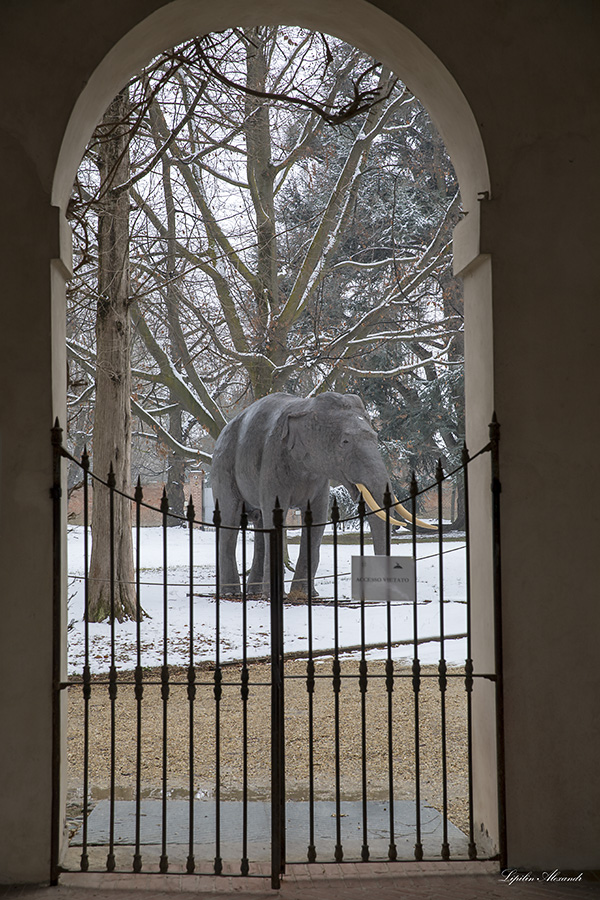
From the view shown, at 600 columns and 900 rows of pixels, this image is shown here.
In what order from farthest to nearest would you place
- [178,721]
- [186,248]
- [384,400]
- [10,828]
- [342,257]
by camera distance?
[384,400] < [342,257] < [186,248] < [178,721] < [10,828]

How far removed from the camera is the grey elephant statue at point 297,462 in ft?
30.1

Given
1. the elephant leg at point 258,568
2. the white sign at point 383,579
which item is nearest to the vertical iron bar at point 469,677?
the white sign at point 383,579

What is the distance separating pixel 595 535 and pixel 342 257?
1158 cm

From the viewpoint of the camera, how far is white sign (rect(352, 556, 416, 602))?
149 inches

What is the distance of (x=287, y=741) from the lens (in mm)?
5566

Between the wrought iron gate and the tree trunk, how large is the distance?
0.72m

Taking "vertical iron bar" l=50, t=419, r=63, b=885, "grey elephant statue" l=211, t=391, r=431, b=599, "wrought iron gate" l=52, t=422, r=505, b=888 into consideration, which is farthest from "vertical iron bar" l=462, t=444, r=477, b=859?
"grey elephant statue" l=211, t=391, r=431, b=599

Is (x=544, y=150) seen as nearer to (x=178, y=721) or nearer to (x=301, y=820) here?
(x=301, y=820)

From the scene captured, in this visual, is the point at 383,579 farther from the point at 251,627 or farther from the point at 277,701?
the point at 251,627

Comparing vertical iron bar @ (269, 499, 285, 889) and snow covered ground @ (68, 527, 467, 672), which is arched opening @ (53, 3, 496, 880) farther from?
snow covered ground @ (68, 527, 467, 672)

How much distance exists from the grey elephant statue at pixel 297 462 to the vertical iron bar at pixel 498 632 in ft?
16.5

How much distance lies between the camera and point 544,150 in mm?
3584

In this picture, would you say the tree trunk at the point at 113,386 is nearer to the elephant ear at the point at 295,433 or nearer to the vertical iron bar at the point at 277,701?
the elephant ear at the point at 295,433

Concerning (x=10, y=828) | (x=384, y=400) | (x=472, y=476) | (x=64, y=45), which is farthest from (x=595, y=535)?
(x=384, y=400)
